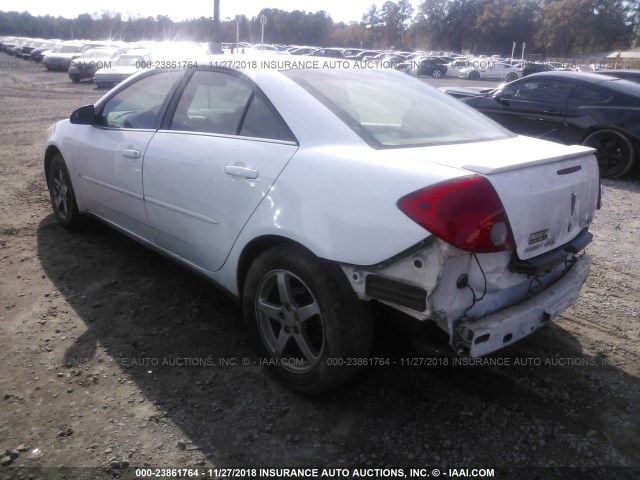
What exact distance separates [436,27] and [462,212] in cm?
8817

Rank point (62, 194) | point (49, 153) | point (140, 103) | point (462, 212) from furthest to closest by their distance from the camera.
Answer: point (49, 153) → point (62, 194) → point (140, 103) → point (462, 212)

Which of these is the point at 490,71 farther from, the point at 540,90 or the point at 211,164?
the point at 211,164

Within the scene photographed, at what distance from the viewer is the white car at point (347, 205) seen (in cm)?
204

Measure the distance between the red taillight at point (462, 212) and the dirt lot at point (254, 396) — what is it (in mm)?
499

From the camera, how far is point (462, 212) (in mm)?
1963

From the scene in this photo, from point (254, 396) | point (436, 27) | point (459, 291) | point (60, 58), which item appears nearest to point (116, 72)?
point (60, 58)

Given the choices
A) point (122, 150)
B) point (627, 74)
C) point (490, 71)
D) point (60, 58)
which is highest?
point (490, 71)

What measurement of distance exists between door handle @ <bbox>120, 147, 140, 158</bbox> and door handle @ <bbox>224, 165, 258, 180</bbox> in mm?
958

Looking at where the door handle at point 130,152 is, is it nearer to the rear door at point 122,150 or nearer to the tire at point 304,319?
the rear door at point 122,150

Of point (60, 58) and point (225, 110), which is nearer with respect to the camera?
point (225, 110)

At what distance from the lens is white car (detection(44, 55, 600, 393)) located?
2.04 m

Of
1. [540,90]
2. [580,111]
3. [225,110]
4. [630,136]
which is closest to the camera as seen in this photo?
[225,110]

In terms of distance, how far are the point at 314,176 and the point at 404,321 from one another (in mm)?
751

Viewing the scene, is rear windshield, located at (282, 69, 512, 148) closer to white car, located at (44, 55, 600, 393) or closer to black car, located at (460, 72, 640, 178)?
white car, located at (44, 55, 600, 393)
